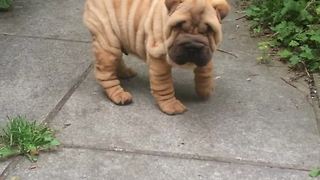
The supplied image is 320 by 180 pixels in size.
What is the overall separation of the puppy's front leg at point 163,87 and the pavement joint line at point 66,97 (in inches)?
22.6

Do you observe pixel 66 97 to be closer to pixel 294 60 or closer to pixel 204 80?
pixel 204 80

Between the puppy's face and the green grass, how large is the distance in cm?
80

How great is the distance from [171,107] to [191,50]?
513mm

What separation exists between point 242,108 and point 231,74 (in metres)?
→ 0.55

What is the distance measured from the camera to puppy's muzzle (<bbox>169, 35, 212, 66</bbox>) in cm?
316

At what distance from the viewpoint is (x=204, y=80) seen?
145 inches

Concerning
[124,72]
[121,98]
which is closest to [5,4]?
[124,72]

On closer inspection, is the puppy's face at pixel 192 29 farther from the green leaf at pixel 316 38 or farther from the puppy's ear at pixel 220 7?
the green leaf at pixel 316 38

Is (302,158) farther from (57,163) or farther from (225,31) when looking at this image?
(225,31)

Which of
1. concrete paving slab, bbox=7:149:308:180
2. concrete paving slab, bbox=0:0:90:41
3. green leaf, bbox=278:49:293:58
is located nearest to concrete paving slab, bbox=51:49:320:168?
concrete paving slab, bbox=7:149:308:180

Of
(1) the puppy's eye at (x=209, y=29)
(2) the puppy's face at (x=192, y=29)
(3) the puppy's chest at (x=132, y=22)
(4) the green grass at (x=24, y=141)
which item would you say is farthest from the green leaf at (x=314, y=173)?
(4) the green grass at (x=24, y=141)

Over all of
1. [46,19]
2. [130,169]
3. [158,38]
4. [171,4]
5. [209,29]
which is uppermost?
[171,4]

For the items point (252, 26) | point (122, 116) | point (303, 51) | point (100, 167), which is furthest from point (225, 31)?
point (100, 167)

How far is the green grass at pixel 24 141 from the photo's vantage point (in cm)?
312
